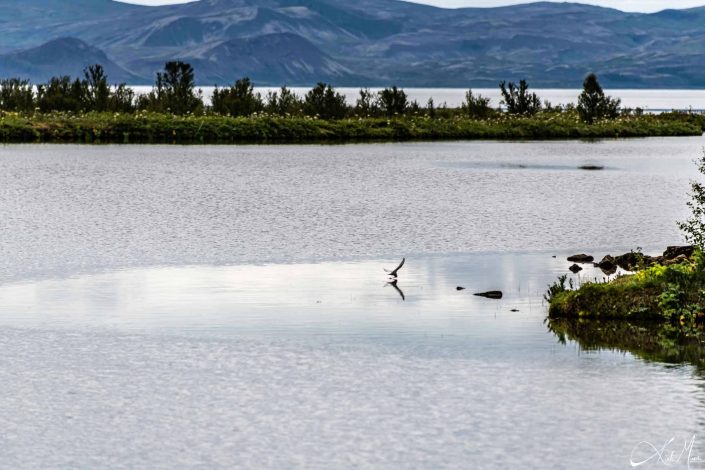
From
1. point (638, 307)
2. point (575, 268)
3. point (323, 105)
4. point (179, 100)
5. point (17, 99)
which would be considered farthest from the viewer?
point (323, 105)

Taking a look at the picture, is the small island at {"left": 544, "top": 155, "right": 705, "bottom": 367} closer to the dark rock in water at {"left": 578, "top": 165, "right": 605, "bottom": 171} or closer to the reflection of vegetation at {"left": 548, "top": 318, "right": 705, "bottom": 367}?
the reflection of vegetation at {"left": 548, "top": 318, "right": 705, "bottom": 367}

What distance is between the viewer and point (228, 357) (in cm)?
1507

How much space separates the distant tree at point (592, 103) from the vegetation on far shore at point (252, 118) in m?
0.09

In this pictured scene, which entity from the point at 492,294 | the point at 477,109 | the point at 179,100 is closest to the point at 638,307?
the point at 492,294

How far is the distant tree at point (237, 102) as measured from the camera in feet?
258

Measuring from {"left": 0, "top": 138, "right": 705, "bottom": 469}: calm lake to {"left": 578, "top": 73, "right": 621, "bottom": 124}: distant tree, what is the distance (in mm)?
51222

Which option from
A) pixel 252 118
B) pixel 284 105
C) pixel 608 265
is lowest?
pixel 608 265

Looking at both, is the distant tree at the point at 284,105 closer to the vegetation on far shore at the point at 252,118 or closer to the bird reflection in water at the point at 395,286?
the vegetation on far shore at the point at 252,118

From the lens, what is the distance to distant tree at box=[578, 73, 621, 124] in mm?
86062

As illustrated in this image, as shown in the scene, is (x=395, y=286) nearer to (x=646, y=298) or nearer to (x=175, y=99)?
(x=646, y=298)

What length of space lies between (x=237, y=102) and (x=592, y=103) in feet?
80.9

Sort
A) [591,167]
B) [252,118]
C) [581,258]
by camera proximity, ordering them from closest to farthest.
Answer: [581,258]
[591,167]
[252,118]

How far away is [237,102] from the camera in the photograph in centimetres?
7812

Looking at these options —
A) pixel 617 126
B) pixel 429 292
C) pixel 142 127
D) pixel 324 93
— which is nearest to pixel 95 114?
pixel 142 127
